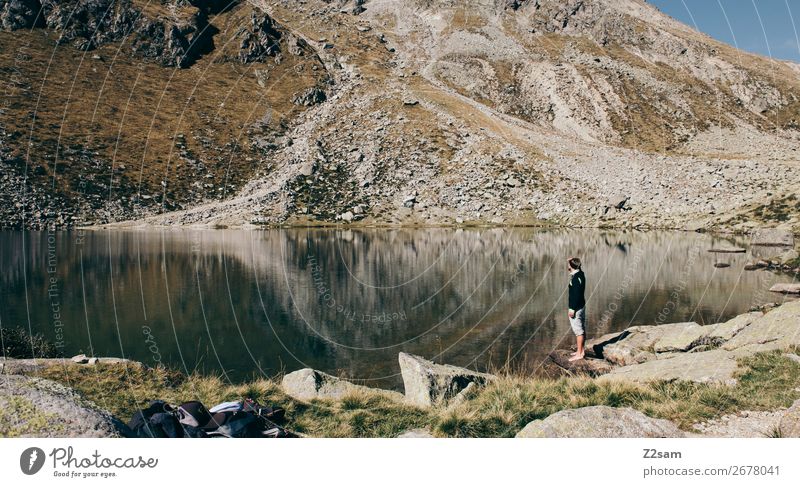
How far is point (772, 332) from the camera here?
12.9 metres

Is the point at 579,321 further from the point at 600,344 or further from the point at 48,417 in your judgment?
the point at 48,417

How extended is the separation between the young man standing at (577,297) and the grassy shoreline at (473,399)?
4.53 metres

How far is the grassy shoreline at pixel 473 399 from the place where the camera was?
817cm

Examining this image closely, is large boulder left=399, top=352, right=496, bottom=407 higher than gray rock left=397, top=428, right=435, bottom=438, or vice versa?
gray rock left=397, top=428, right=435, bottom=438

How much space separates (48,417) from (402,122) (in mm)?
101355

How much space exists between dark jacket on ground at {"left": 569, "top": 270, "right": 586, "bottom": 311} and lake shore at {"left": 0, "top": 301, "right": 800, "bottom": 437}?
8.99ft

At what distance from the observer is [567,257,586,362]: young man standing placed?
47.5 feet

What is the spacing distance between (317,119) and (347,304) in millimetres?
90719

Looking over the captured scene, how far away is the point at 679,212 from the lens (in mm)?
75000

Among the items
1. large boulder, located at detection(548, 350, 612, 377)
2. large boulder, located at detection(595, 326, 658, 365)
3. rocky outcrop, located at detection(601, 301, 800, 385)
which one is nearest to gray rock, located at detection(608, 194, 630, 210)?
large boulder, located at detection(595, 326, 658, 365)

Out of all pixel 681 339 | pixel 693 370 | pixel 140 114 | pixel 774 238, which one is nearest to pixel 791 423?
pixel 693 370

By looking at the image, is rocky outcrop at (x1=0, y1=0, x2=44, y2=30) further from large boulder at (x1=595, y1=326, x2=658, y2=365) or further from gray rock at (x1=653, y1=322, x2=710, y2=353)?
gray rock at (x1=653, y1=322, x2=710, y2=353)

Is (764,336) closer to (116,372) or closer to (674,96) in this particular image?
(116,372)

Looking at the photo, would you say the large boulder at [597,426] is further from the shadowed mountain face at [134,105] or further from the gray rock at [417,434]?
the shadowed mountain face at [134,105]
